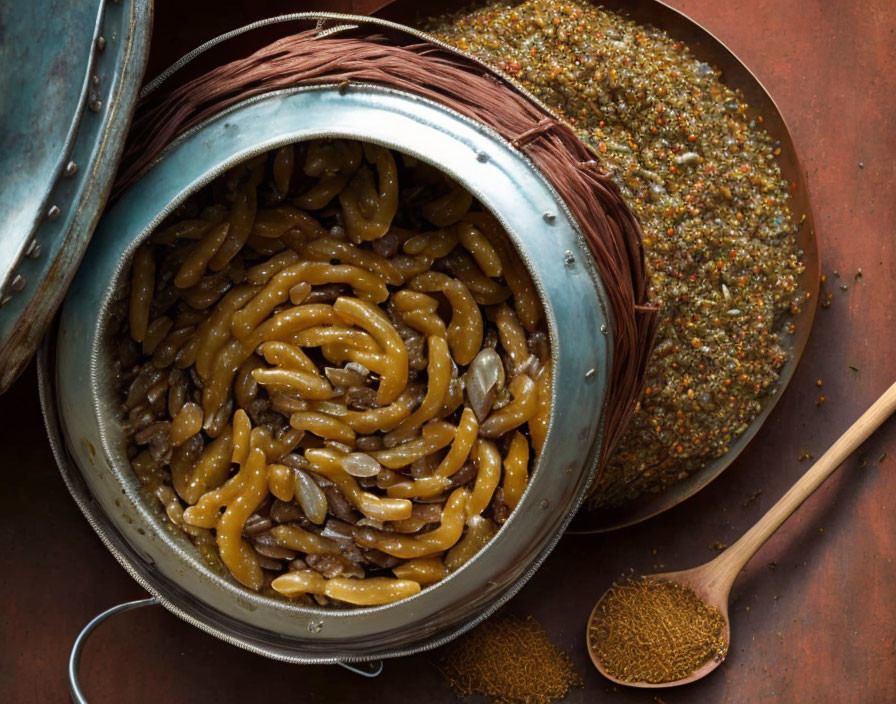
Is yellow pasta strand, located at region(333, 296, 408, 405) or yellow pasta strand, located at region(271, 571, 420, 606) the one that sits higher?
yellow pasta strand, located at region(333, 296, 408, 405)

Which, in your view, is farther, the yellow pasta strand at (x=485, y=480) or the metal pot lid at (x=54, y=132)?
the yellow pasta strand at (x=485, y=480)

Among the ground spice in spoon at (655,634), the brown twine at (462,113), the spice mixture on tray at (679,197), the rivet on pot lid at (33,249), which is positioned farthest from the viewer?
the ground spice in spoon at (655,634)

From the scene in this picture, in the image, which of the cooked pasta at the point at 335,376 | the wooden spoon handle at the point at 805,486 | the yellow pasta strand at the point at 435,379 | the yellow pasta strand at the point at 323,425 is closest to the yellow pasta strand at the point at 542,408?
the cooked pasta at the point at 335,376

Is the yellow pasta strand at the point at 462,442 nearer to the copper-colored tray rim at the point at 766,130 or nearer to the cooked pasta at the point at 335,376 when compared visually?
the cooked pasta at the point at 335,376

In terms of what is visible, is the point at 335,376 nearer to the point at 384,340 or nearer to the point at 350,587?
the point at 384,340

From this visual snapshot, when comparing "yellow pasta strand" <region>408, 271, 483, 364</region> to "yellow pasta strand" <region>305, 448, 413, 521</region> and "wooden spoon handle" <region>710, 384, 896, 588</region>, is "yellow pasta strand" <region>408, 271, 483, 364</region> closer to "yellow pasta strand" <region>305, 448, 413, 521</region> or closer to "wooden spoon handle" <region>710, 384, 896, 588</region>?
"yellow pasta strand" <region>305, 448, 413, 521</region>

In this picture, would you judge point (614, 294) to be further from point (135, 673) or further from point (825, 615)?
point (135, 673)

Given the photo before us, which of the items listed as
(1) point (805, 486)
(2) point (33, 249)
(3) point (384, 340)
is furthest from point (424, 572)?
(1) point (805, 486)

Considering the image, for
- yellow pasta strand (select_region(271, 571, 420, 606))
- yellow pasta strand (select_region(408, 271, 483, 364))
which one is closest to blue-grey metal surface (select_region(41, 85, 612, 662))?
yellow pasta strand (select_region(271, 571, 420, 606))
